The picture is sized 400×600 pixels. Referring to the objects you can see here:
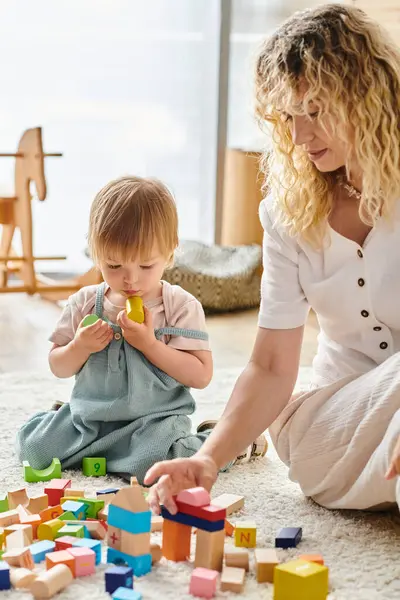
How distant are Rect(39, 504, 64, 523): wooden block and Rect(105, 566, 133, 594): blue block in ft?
0.82

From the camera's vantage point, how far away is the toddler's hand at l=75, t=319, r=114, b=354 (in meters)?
1.53

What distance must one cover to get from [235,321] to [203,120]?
1199 mm

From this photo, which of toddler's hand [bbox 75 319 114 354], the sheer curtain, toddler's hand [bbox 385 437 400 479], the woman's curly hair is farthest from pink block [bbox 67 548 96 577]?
the sheer curtain

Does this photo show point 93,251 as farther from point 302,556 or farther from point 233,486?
point 302,556

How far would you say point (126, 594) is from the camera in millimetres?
1020

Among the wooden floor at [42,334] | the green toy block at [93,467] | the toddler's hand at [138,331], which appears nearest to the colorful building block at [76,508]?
the green toy block at [93,467]

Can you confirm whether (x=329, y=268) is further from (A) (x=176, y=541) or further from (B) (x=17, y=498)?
(B) (x=17, y=498)

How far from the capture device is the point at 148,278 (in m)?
1.55

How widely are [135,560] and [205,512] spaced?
4.4 inches

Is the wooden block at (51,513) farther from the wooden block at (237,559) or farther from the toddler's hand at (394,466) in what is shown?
the toddler's hand at (394,466)

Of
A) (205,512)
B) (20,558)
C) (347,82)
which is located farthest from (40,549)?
(347,82)

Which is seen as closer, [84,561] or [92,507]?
[84,561]

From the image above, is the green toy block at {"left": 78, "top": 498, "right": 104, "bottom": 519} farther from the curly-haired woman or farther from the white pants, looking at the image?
the white pants

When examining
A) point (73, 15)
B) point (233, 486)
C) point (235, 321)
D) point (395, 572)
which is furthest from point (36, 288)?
point (395, 572)
